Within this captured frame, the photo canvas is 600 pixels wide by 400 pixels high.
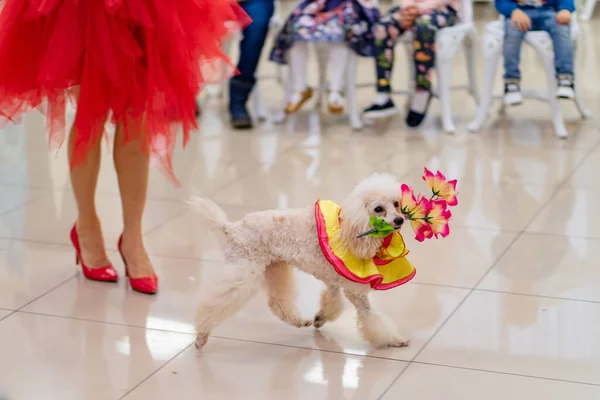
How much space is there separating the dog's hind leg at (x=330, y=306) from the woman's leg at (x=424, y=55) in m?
2.39

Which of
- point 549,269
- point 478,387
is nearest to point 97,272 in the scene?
point 478,387

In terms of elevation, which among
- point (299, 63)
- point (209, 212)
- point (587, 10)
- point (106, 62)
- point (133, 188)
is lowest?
point (587, 10)

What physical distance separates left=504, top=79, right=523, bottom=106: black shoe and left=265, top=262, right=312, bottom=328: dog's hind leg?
236cm

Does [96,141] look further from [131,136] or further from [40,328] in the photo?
[40,328]

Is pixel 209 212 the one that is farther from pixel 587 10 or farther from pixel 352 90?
pixel 587 10

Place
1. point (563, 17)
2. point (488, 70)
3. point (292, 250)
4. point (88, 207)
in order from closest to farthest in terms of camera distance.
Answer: point (292, 250), point (88, 207), point (563, 17), point (488, 70)

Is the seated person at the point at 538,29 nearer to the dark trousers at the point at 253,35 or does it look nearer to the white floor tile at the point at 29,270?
the dark trousers at the point at 253,35

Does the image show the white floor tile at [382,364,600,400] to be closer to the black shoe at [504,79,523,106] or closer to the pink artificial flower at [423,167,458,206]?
the pink artificial flower at [423,167,458,206]

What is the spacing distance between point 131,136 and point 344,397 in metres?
1.01

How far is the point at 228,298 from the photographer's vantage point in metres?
2.31

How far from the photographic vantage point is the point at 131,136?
2.66 meters

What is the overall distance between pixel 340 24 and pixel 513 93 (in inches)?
36.3

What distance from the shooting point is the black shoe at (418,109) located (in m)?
4.69

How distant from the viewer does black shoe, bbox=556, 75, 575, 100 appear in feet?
14.3
